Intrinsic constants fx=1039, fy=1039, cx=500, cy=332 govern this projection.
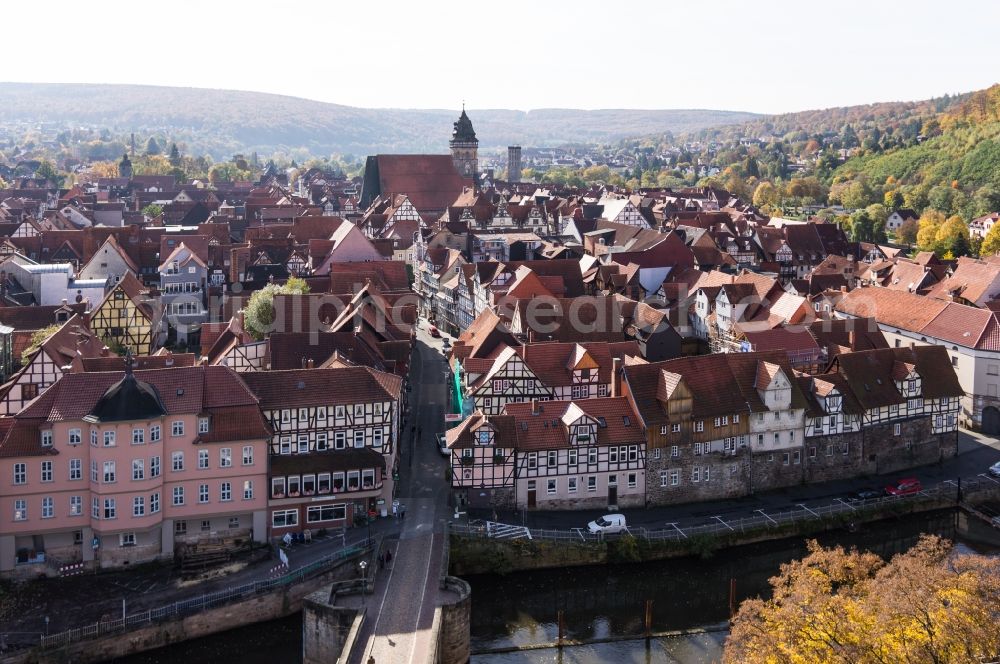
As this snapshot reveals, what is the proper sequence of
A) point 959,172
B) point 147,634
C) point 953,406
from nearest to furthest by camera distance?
point 147,634 → point 953,406 → point 959,172

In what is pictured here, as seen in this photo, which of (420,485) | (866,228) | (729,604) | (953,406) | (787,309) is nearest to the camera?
(729,604)

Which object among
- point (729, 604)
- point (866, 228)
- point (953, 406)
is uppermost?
point (866, 228)

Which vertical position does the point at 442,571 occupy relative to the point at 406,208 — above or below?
below

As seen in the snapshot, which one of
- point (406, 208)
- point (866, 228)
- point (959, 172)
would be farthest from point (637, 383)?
point (959, 172)

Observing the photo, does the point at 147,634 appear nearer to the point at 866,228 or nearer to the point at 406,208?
the point at 406,208

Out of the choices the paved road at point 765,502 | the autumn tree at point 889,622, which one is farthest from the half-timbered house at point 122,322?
the autumn tree at point 889,622

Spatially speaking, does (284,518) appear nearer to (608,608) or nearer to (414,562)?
(414,562)

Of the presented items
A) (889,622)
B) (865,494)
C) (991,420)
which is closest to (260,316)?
(865,494)

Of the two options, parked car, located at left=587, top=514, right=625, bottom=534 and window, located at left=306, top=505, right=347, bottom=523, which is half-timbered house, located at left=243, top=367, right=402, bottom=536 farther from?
parked car, located at left=587, top=514, right=625, bottom=534
